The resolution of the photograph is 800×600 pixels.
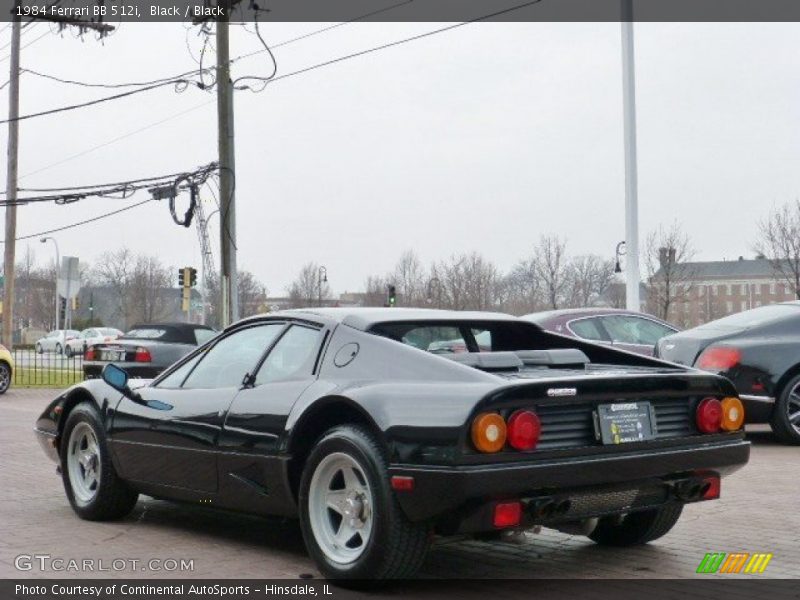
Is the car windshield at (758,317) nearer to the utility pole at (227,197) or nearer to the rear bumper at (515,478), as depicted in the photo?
the rear bumper at (515,478)

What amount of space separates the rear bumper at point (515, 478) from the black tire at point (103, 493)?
2.75m

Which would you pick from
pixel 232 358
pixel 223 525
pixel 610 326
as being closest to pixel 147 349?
pixel 610 326

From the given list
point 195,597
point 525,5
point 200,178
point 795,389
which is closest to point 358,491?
point 195,597

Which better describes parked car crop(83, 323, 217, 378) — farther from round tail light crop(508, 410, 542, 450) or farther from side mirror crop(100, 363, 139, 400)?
round tail light crop(508, 410, 542, 450)

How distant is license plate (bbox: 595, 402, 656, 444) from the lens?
17.1ft

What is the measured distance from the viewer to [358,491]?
5.32 m

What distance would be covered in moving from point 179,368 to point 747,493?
4314 millimetres

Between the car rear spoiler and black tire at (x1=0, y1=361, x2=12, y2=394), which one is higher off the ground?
the car rear spoiler

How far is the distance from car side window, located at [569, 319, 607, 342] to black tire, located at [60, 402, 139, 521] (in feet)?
25.5

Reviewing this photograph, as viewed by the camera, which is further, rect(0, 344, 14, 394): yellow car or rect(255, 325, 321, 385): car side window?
rect(0, 344, 14, 394): yellow car

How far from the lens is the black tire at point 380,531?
16.5 feet

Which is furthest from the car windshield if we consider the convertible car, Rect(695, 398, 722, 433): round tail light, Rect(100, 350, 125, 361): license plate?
Rect(100, 350, 125, 361): license plate

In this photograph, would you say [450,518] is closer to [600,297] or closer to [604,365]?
[604,365]

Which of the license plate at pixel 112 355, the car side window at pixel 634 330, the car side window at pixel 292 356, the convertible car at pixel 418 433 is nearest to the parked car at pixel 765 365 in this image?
the car side window at pixel 634 330
